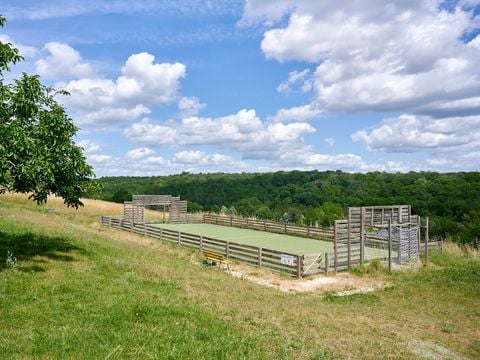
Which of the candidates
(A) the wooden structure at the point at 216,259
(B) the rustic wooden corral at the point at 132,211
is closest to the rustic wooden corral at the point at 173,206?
(B) the rustic wooden corral at the point at 132,211

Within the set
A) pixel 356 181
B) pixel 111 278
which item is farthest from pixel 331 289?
pixel 356 181

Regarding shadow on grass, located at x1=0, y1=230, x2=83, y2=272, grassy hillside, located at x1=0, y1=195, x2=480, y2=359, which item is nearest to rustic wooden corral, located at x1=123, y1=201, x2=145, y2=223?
shadow on grass, located at x1=0, y1=230, x2=83, y2=272

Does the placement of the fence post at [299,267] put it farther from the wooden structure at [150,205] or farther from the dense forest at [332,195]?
the dense forest at [332,195]

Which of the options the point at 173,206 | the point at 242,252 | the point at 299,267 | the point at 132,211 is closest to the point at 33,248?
the point at 299,267

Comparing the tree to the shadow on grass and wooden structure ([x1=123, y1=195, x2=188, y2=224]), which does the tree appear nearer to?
the shadow on grass

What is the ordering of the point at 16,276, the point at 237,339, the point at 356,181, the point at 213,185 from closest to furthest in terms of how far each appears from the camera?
1. the point at 237,339
2. the point at 16,276
3. the point at 356,181
4. the point at 213,185

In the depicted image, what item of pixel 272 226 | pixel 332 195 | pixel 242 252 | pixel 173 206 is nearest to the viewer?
pixel 242 252

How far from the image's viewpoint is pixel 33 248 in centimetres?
1380

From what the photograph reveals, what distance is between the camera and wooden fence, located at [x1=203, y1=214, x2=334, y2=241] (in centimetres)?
3148

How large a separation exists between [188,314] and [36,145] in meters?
6.04

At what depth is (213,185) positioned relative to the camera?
9431 cm

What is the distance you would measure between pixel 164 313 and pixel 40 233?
34.2 ft

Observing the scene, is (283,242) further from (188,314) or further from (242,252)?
(188,314)

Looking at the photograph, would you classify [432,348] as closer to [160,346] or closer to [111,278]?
[160,346]
